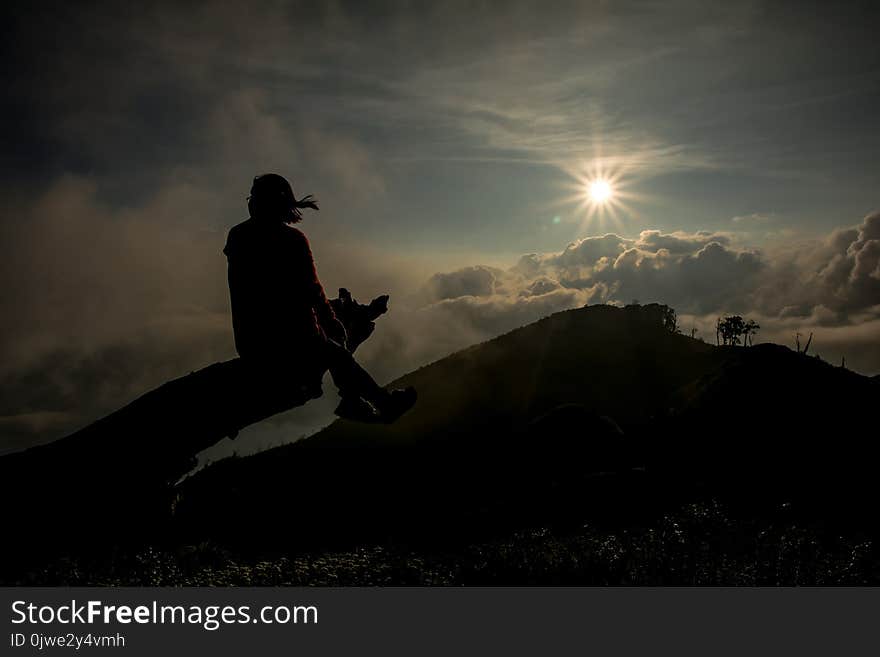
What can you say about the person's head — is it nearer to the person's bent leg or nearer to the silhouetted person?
the silhouetted person

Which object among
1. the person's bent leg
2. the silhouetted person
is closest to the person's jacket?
the silhouetted person

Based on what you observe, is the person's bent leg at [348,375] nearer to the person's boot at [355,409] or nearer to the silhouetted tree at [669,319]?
the person's boot at [355,409]

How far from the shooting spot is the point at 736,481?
14.9 metres

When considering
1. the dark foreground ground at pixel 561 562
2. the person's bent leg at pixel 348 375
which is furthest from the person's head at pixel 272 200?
the dark foreground ground at pixel 561 562

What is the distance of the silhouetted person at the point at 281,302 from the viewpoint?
6.38m

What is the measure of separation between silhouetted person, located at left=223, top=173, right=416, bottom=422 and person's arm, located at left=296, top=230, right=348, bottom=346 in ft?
0.03

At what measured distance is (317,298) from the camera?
6.57 meters

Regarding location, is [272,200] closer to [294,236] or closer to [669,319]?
[294,236]

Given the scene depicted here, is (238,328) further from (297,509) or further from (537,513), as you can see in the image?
(297,509)

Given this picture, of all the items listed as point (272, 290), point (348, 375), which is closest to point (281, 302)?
point (272, 290)

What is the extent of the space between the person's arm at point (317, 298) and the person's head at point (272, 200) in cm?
28

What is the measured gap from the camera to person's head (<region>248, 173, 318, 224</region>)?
6.62 meters

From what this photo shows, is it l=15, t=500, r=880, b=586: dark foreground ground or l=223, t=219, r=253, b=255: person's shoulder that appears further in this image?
l=15, t=500, r=880, b=586: dark foreground ground
